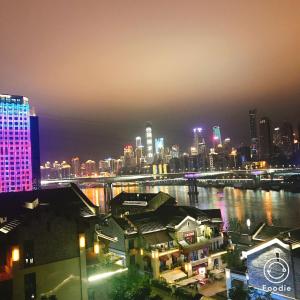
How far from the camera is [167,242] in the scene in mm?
14266

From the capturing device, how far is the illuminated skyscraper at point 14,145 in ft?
128

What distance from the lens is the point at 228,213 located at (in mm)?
35188

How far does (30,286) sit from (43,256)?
754mm

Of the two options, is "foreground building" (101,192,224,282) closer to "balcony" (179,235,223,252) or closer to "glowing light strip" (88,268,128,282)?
"balcony" (179,235,223,252)

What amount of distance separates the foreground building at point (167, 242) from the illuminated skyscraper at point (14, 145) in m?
27.8

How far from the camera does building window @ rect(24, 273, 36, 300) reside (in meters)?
8.09

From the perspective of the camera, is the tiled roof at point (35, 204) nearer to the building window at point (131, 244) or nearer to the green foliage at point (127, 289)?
the building window at point (131, 244)

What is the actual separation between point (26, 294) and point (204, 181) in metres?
88.1

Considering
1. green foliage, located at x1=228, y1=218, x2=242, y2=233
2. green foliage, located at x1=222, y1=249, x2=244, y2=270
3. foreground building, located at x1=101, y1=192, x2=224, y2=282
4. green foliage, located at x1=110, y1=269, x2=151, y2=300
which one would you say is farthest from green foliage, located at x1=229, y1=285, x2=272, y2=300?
green foliage, located at x1=228, y1=218, x2=242, y2=233

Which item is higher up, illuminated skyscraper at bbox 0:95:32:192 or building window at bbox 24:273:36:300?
illuminated skyscraper at bbox 0:95:32:192

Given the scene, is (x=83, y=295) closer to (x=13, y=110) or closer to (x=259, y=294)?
(x=259, y=294)

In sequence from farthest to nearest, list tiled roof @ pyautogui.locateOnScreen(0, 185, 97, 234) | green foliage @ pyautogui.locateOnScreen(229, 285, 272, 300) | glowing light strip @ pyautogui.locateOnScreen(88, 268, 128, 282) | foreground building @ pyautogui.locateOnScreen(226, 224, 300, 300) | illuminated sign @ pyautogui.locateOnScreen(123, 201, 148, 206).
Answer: illuminated sign @ pyautogui.locateOnScreen(123, 201, 148, 206), glowing light strip @ pyautogui.locateOnScreen(88, 268, 128, 282), foreground building @ pyautogui.locateOnScreen(226, 224, 300, 300), tiled roof @ pyautogui.locateOnScreen(0, 185, 97, 234), green foliage @ pyautogui.locateOnScreen(229, 285, 272, 300)

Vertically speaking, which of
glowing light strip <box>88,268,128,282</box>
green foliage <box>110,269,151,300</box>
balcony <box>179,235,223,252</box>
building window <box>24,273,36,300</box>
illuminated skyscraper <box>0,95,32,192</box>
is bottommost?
balcony <box>179,235,223,252</box>

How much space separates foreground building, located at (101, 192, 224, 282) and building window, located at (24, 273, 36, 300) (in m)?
5.22
